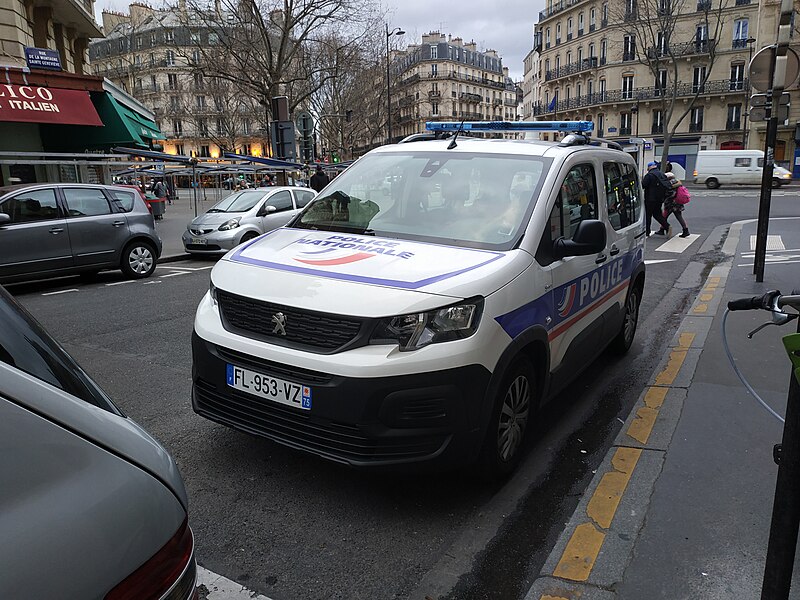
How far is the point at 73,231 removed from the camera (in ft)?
32.4

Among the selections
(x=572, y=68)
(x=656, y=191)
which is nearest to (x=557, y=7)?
(x=572, y=68)

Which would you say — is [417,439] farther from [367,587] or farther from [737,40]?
[737,40]

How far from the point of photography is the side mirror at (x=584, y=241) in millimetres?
3787

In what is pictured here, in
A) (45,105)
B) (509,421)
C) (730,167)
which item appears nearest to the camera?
(509,421)

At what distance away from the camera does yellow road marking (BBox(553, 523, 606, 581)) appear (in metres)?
2.73

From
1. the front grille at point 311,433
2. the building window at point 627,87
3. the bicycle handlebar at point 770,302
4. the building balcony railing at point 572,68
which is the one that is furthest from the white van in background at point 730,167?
the bicycle handlebar at point 770,302

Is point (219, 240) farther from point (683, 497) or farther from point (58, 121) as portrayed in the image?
point (683, 497)

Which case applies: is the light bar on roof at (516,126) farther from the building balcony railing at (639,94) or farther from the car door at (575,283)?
the building balcony railing at (639,94)

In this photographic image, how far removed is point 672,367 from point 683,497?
240 centimetres

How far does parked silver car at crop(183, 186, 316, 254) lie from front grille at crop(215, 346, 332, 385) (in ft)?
33.4

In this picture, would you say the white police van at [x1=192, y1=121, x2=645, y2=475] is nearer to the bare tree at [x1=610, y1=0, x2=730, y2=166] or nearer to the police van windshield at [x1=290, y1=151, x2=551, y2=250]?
the police van windshield at [x1=290, y1=151, x2=551, y2=250]

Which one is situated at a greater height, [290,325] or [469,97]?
[469,97]

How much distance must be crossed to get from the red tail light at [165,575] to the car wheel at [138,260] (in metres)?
10.2

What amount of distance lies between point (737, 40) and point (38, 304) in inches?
2361
